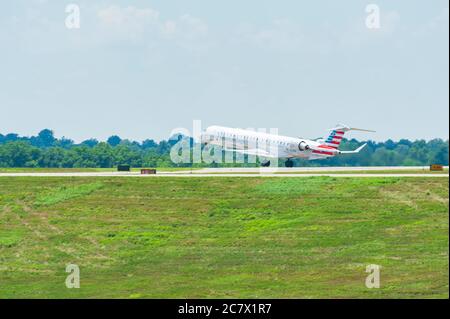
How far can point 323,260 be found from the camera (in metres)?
62.1

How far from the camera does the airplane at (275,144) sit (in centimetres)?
11169

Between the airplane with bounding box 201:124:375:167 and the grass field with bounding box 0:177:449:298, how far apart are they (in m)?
26.7

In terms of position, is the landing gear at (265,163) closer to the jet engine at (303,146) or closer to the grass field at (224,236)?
the jet engine at (303,146)

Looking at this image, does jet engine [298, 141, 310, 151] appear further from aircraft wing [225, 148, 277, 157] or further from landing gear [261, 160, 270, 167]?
landing gear [261, 160, 270, 167]

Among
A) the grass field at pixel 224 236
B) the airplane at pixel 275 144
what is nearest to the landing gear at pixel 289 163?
the airplane at pixel 275 144

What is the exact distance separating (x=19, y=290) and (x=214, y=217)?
61.4 ft

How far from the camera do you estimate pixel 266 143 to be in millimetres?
115625

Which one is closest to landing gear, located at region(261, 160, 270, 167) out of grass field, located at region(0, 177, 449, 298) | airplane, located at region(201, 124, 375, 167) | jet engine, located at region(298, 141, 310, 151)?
airplane, located at region(201, 124, 375, 167)

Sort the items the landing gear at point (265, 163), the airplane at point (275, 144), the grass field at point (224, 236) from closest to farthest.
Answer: the grass field at point (224, 236), the airplane at point (275, 144), the landing gear at point (265, 163)

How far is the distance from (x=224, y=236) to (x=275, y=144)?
150ft

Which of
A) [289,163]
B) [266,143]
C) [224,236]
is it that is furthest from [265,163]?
[224,236]

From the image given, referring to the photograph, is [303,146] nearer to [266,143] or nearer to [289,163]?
[289,163]

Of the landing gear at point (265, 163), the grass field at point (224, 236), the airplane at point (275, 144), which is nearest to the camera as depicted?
the grass field at point (224, 236)
